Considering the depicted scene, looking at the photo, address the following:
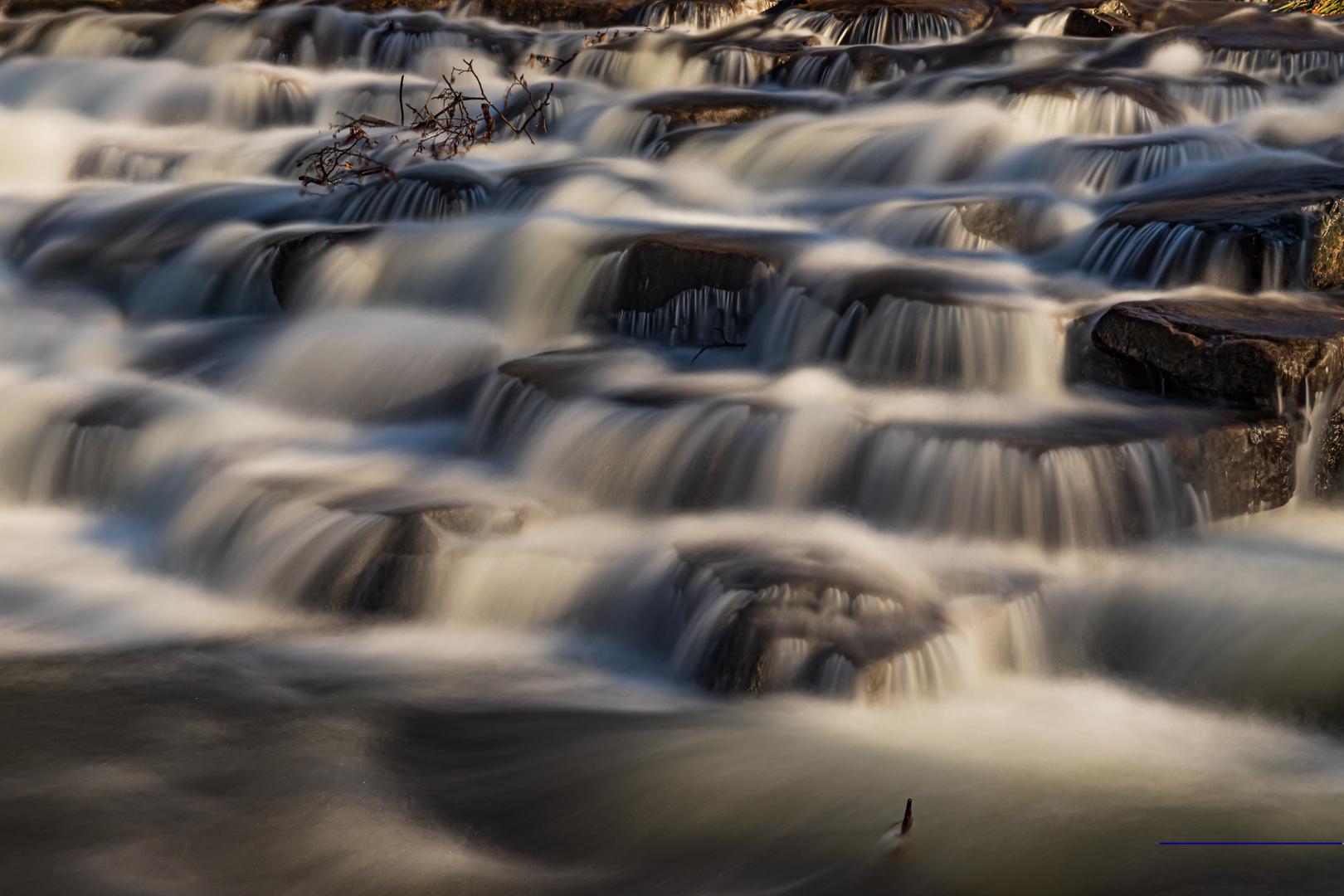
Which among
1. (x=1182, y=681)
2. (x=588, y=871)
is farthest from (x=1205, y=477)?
(x=588, y=871)

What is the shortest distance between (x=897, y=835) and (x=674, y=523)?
6.13ft

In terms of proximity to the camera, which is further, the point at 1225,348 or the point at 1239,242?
the point at 1239,242

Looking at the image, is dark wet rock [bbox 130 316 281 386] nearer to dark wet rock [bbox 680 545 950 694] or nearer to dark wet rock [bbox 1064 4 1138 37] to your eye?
dark wet rock [bbox 680 545 950 694]

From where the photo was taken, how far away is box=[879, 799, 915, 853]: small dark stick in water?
125 inches

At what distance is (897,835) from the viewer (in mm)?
3229

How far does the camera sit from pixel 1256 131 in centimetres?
823

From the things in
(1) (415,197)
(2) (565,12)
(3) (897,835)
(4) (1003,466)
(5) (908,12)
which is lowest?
(3) (897,835)

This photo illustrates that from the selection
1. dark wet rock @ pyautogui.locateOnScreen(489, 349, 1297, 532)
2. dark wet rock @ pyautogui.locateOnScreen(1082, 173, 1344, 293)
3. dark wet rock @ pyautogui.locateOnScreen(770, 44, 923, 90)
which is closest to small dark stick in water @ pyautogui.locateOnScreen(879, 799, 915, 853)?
dark wet rock @ pyautogui.locateOnScreen(489, 349, 1297, 532)

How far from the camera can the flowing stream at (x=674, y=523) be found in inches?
130

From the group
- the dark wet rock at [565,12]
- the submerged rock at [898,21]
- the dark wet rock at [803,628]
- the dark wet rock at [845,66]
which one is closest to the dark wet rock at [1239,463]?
the dark wet rock at [803,628]

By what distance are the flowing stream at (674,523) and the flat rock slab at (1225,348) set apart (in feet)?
0.54

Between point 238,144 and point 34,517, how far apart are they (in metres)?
5.03

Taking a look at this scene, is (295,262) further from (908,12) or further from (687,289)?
(908,12)

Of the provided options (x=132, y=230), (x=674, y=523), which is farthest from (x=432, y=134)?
(x=674, y=523)
